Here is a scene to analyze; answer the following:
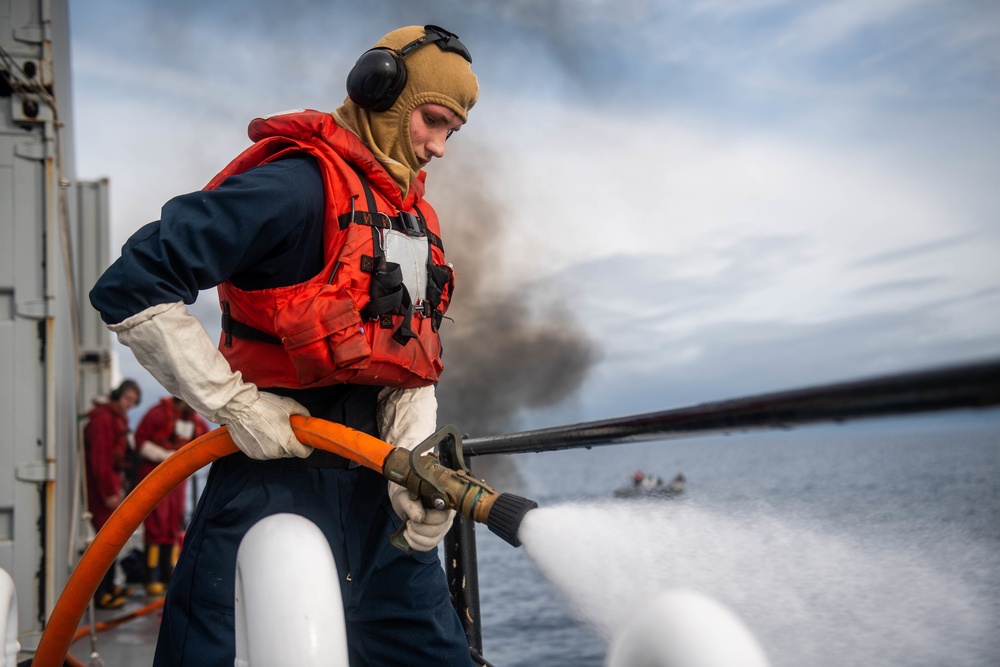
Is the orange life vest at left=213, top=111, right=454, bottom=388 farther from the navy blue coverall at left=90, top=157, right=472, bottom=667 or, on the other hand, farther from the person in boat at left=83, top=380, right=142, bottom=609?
the person in boat at left=83, top=380, right=142, bottom=609

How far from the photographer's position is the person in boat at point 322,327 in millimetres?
1738

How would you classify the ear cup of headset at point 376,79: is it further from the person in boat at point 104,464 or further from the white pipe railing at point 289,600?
the person in boat at point 104,464

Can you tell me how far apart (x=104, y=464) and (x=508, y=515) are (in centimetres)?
561

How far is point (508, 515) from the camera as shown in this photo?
1474mm

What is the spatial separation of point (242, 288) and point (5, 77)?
10.1 ft

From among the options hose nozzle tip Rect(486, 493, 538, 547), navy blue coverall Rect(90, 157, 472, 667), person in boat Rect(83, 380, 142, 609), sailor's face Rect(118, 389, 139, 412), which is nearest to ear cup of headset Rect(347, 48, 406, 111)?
navy blue coverall Rect(90, 157, 472, 667)

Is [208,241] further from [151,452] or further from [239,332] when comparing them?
[151,452]

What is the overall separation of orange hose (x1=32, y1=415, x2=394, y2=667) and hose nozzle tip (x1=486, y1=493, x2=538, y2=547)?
0.37 m

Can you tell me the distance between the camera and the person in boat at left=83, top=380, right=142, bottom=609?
6074mm

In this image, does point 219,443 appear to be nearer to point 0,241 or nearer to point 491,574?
point 0,241

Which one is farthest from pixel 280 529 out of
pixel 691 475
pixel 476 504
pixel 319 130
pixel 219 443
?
pixel 691 475

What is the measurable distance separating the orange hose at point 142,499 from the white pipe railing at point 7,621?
0.68 feet

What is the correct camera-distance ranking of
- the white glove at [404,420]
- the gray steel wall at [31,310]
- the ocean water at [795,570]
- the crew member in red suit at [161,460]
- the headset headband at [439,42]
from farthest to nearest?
the crew member in red suit at [161,460]
the gray steel wall at [31,310]
the headset headband at [439,42]
the white glove at [404,420]
the ocean water at [795,570]

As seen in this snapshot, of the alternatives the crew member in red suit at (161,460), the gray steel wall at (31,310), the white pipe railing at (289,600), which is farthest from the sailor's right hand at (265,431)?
the crew member in red suit at (161,460)
